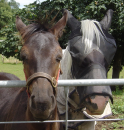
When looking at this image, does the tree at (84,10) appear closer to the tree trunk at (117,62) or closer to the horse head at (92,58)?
the tree trunk at (117,62)

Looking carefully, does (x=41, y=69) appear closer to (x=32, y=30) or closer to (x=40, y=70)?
(x=40, y=70)

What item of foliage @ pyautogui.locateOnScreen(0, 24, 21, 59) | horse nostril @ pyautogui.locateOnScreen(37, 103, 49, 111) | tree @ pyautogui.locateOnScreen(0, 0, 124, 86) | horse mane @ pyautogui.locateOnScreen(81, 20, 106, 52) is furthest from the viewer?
foliage @ pyautogui.locateOnScreen(0, 24, 21, 59)

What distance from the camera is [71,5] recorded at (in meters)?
4.41

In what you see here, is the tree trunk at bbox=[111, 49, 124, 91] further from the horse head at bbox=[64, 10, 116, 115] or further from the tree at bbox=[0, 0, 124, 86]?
the horse head at bbox=[64, 10, 116, 115]

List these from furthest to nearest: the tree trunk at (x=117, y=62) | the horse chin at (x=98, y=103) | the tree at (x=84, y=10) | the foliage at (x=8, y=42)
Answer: the tree trunk at (x=117, y=62), the foliage at (x=8, y=42), the tree at (x=84, y=10), the horse chin at (x=98, y=103)

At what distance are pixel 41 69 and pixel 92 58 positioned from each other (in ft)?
2.23

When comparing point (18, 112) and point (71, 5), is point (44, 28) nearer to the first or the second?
point (18, 112)

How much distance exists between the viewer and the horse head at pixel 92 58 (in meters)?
1.63

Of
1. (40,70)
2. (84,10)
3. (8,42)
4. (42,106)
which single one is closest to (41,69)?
(40,70)

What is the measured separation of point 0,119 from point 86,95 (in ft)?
4.71

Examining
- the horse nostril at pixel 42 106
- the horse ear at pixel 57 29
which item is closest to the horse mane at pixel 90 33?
the horse ear at pixel 57 29

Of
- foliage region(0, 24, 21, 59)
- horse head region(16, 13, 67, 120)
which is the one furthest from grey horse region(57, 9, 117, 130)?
foliage region(0, 24, 21, 59)

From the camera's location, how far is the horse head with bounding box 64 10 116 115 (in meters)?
1.63

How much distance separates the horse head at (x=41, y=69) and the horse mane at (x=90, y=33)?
45cm
